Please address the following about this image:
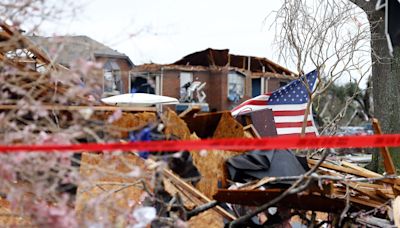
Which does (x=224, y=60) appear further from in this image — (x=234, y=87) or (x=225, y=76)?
(x=234, y=87)

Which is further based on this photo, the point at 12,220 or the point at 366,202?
the point at 366,202

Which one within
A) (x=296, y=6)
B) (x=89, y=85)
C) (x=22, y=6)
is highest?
(x=296, y=6)

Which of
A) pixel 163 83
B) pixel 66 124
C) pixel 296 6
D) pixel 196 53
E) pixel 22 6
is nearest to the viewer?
pixel 22 6

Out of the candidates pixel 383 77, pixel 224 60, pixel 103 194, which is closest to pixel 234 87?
pixel 224 60

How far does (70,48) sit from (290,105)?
330 inches

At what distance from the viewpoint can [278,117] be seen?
10594 mm

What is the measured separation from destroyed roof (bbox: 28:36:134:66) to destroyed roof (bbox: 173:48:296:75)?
28.9m

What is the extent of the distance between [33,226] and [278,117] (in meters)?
8.14

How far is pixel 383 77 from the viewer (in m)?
13.1

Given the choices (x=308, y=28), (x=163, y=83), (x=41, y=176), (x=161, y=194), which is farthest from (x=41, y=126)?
(x=163, y=83)

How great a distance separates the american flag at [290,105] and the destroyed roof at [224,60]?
20.3m

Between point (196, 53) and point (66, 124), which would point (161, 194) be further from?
point (196, 53)

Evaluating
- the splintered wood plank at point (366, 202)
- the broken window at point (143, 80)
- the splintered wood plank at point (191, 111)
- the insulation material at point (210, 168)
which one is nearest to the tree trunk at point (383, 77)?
the splintered wood plank at point (191, 111)

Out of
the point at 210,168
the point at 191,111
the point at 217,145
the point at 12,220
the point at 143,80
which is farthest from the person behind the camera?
the point at 191,111
